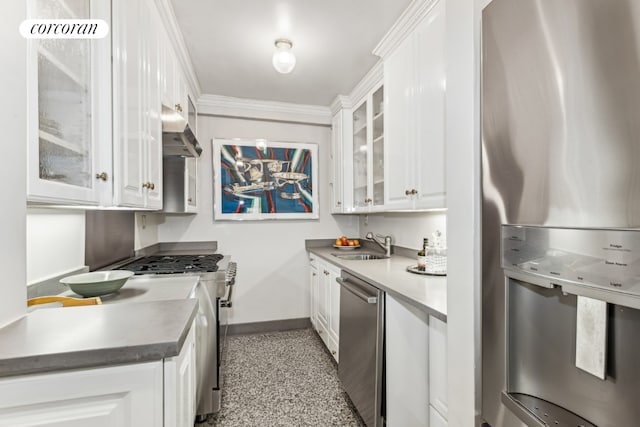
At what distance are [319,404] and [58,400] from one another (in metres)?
1.76

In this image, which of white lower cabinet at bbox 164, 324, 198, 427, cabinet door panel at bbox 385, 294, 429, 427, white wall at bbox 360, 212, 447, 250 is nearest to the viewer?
white lower cabinet at bbox 164, 324, 198, 427

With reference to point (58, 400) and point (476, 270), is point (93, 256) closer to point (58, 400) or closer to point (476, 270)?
point (58, 400)

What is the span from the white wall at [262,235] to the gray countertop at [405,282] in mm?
1062

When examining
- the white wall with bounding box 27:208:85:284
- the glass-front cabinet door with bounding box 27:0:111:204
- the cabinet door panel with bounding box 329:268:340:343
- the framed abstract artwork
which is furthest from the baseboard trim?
the glass-front cabinet door with bounding box 27:0:111:204

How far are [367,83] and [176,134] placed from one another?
1.62m

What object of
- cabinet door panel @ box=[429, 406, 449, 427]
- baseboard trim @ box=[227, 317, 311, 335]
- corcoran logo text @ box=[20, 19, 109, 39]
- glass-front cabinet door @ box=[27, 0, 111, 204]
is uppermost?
corcoran logo text @ box=[20, 19, 109, 39]

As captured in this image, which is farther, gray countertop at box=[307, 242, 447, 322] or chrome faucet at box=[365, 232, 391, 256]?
chrome faucet at box=[365, 232, 391, 256]

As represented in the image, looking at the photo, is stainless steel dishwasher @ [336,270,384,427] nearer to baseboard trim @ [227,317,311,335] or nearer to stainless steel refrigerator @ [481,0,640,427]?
stainless steel refrigerator @ [481,0,640,427]

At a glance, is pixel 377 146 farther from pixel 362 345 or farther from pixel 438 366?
pixel 438 366

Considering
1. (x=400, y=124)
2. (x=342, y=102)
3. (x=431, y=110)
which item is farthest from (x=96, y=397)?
(x=342, y=102)

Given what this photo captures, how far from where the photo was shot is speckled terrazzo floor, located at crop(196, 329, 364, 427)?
1.90 m

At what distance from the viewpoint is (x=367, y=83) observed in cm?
263

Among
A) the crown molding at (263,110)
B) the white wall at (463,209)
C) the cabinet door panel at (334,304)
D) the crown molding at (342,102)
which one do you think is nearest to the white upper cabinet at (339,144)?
the crown molding at (342,102)

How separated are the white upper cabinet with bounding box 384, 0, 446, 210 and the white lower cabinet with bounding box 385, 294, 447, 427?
0.60 m
